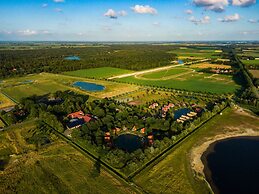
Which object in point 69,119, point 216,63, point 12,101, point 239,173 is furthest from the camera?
point 216,63

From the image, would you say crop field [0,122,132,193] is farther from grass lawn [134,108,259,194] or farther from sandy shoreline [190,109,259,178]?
sandy shoreline [190,109,259,178]

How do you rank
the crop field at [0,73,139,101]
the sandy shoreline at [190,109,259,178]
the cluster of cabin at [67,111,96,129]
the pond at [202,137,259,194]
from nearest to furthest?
1. the pond at [202,137,259,194]
2. the sandy shoreline at [190,109,259,178]
3. the cluster of cabin at [67,111,96,129]
4. the crop field at [0,73,139,101]

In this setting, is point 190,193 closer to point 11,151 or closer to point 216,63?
point 11,151

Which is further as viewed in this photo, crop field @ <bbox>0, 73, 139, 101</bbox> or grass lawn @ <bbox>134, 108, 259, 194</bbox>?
crop field @ <bbox>0, 73, 139, 101</bbox>

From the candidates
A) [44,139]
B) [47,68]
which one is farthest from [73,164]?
[47,68]

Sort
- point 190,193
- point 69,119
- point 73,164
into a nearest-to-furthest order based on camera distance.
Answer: point 190,193, point 73,164, point 69,119

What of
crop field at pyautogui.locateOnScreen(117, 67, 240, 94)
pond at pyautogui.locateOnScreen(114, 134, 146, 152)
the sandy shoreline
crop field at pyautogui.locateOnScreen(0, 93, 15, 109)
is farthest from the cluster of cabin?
crop field at pyautogui.locateOnScreen(117, 67, 240, 94)

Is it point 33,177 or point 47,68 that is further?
point 47,68

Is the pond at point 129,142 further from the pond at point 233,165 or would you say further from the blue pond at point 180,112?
the blue pond at point 180,112
